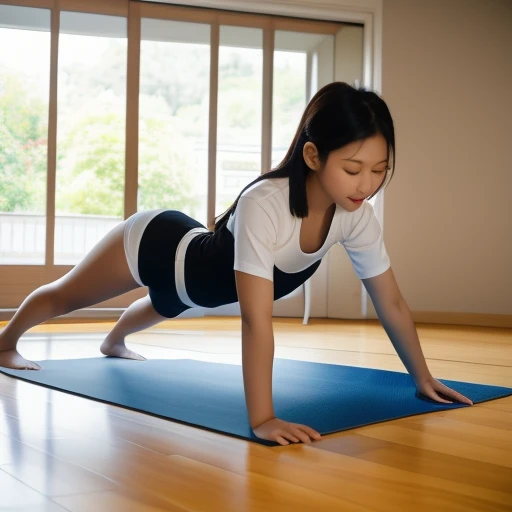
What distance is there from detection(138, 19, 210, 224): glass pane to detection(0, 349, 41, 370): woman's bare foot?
104 inches

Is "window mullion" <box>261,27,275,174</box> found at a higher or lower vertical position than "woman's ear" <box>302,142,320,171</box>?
higher

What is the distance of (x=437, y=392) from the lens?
186 cm

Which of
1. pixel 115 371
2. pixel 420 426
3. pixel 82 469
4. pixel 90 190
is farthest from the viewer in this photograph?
pixel 90 190

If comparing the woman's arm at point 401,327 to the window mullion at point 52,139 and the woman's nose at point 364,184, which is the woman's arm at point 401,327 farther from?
the window mullion at point 52,139

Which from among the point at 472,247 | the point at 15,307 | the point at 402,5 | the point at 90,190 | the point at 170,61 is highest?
the point at 402,5

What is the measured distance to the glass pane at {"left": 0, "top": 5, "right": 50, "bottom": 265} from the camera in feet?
15.3

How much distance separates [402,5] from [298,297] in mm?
1962

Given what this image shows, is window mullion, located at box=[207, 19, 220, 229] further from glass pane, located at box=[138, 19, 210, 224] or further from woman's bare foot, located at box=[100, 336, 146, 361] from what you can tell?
woman's bare foot, located at box=[100, 336, 146, 361]

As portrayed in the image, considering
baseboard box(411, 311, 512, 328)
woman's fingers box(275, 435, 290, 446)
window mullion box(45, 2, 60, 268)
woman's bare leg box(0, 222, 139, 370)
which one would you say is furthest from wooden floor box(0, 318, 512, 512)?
baseboard box(411, 311, 512, 328)

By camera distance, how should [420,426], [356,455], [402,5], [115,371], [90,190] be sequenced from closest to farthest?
[356,455] < [420,426] < [115,371] < [402,5] < [90,190]

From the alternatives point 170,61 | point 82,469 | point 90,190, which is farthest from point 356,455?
point 90,190

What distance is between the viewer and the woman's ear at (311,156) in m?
1.59

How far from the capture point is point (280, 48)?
4.94 m

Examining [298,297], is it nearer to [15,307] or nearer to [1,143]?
[15,307]
